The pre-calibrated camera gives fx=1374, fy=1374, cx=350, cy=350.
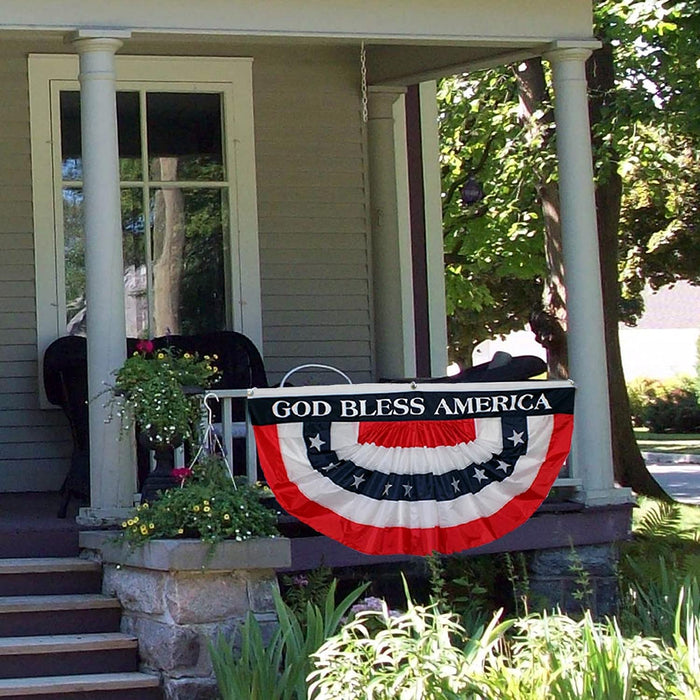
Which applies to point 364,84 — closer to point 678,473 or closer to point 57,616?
point 57,616

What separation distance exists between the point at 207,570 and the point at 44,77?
→ 4376 millimetres

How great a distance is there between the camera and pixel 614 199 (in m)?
12.9

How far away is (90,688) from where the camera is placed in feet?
19.7

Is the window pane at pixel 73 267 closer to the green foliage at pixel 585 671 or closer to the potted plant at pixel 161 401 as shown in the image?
the potted plant at pixel 161 401

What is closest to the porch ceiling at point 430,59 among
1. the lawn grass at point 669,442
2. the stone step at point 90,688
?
the stone step at point 90,688

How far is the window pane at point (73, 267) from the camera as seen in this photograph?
9.12m

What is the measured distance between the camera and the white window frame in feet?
29.7

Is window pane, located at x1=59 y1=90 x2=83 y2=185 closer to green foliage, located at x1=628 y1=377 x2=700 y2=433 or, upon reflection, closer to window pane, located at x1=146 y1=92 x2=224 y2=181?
window pane, located at x1=146 y1=92 x2=224 y2=181

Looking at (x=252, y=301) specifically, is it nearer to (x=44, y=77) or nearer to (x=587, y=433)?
(x=44, y=77)

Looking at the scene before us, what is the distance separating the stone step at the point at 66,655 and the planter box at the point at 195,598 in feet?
0.31

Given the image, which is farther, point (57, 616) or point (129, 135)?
point (129, 135)

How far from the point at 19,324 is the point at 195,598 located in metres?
3.60

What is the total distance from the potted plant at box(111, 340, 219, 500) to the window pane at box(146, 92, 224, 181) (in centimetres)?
294

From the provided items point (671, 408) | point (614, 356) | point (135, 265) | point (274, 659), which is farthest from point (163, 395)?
point (671, 408)
